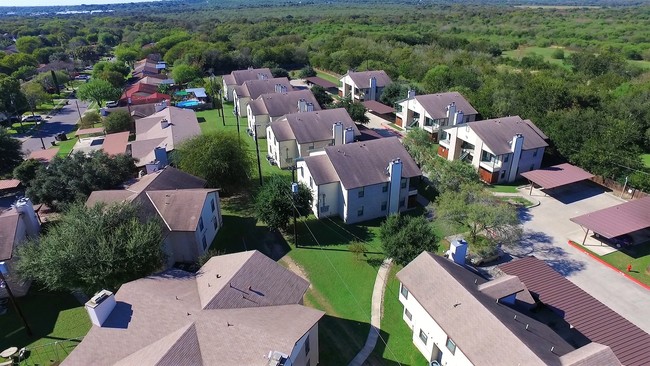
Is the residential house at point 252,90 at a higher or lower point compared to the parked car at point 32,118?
higher

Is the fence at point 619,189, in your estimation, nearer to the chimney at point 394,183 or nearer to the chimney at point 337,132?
the chimney at point 394,183

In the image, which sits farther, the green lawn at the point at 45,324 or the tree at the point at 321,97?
the tree at the point at 321,97

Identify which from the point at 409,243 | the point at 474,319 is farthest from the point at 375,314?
the point at 474,319

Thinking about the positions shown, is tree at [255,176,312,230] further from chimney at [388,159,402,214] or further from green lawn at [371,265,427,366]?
green lawn at [371,265,427,366]

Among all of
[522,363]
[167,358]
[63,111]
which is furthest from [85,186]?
[63,111]

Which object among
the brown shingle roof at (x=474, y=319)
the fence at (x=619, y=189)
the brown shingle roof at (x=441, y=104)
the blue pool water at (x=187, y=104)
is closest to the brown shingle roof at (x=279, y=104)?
the brown shingle roof at (x=441, y=104)

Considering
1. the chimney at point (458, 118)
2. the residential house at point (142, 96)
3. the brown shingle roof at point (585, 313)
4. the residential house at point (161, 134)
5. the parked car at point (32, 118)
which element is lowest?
the parked car at point (32, 118)
